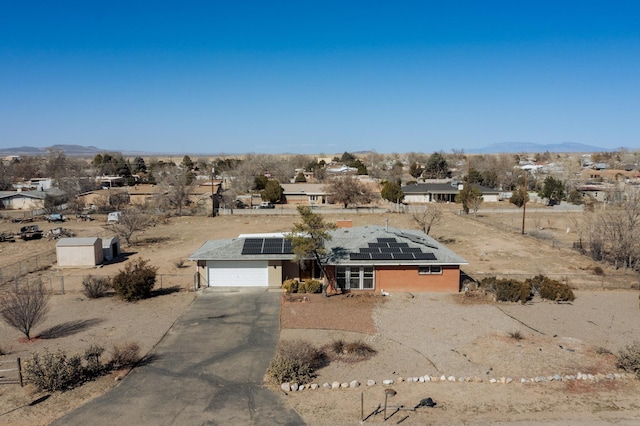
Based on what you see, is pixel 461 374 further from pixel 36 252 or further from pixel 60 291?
pixel 36 252

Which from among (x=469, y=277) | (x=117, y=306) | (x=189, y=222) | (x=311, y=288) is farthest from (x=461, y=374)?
(x=189, y=222)

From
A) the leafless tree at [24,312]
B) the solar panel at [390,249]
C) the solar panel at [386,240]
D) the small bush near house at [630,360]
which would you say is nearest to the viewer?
the small bush near house at [630,360]

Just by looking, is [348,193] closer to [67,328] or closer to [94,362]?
[67,328]

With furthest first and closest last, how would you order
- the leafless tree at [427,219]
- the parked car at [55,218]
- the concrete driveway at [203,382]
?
the parked car at [55,218] < the leafless tree at [427,219] < the concrete driveway at [203,382]

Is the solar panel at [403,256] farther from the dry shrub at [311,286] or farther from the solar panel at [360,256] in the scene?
the dry shrub at [311,286]

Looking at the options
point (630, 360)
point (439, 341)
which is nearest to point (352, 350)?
point (439, 341)

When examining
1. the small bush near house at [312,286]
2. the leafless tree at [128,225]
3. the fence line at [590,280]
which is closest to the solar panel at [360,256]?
the small bush near house at [312,286]

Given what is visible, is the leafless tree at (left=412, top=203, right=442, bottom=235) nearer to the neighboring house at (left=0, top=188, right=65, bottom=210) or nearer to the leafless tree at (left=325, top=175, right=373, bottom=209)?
the leafless tree at (left=325, top=175, right=373, bottom=209)
